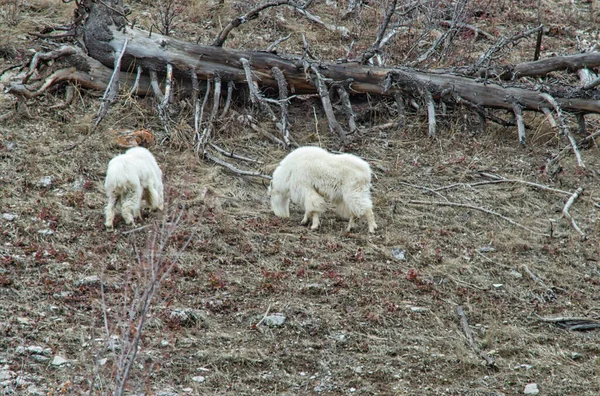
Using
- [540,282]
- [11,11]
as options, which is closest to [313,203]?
[540,282]

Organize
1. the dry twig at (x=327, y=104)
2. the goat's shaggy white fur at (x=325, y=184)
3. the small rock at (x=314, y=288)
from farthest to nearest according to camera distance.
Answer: the dry twig at (x=327, y=104)
the goat's shaggy white fur at (x=325, y=184)
the small rock at (x=314, y=288)

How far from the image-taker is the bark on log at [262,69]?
11.8 meters

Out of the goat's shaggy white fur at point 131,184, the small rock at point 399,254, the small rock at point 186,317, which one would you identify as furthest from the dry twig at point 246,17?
the small rock at point 186,317

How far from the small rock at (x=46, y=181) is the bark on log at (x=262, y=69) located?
2.76 m

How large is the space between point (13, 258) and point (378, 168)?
520cm

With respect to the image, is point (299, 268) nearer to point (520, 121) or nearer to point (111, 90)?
point (111, 90)

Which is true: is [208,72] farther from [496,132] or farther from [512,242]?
[512,242]

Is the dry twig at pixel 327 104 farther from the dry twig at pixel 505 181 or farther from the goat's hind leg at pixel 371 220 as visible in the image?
the goat's hind leg at pixel 371 220

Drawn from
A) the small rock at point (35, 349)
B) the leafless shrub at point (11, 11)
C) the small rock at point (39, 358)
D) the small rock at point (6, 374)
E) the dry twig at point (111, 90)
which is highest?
the leafless shrub at point (11, 11)

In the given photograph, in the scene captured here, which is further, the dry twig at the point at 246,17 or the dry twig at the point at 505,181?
the dry twig at the point at 246,17

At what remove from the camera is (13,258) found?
7957 millimetres

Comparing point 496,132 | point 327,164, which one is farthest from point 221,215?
point 496,132

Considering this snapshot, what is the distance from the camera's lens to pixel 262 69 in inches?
475

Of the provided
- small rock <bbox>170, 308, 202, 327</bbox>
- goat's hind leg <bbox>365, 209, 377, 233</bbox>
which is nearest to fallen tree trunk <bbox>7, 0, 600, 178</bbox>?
goat's hind leg <bbox>365, 209, 377, 233</bbox>
